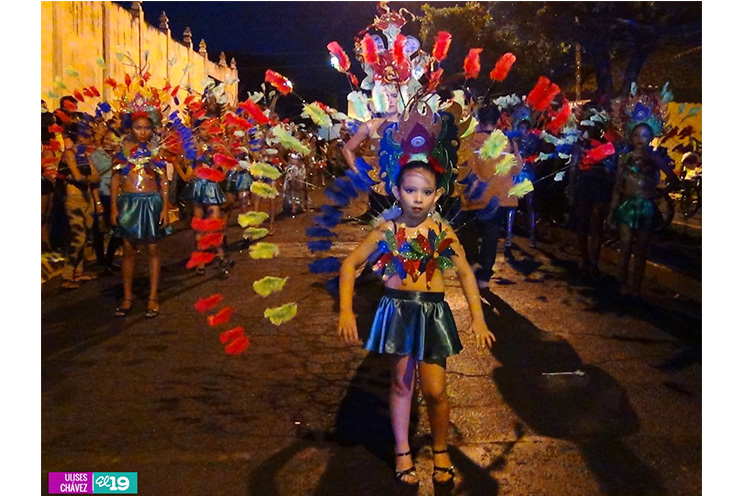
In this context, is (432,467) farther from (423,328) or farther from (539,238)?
(539,238)

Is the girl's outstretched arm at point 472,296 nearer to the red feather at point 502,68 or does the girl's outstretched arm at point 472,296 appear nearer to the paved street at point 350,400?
the paved street at point 350,400

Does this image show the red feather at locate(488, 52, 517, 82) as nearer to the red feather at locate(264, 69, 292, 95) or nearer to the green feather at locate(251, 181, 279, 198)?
the red feather at locate(264, 69, 292, 95)

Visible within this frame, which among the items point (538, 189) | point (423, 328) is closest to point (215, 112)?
point (538, 189)

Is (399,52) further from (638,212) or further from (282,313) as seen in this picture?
(638,212)

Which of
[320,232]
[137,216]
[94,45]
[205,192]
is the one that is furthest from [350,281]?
[94,45]

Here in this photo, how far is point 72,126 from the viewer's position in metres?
8.09

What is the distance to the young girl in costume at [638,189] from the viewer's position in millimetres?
7047

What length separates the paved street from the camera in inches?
146

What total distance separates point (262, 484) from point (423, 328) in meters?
1.14

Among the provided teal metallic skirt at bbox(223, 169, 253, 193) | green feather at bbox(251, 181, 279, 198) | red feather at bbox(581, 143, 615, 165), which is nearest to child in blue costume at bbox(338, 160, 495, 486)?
green feather at bbox(251, 181, 279, 198)

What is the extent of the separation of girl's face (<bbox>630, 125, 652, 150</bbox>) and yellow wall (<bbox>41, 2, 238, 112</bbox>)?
6.43 meters

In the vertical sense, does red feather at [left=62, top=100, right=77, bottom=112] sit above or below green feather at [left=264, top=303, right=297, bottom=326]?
above

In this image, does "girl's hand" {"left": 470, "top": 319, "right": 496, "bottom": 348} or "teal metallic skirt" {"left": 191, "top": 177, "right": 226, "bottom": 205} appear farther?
"teal metallic skirt" {"left": 191, "top": 177, "right": 226, "bottom": 205}

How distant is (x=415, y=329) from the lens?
3.48 m
